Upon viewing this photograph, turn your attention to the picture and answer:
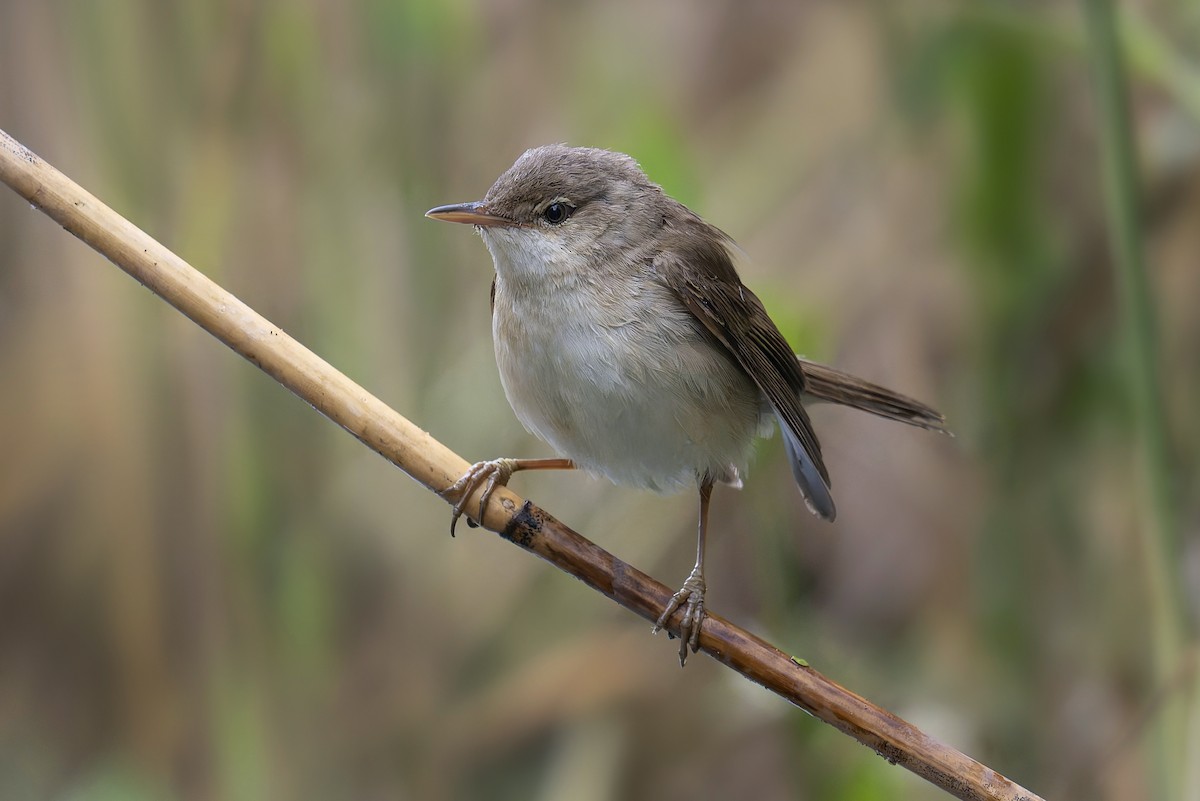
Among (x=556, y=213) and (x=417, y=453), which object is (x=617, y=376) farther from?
(x=417, y=453)

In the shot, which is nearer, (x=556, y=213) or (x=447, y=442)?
(x=556, y=213)

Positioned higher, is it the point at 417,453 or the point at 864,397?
the point at 864,397

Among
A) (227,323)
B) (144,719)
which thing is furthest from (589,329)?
(144,719)

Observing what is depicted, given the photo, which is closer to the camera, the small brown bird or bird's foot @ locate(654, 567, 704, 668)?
bird's foot @ locate(654, 567, 704, 668)

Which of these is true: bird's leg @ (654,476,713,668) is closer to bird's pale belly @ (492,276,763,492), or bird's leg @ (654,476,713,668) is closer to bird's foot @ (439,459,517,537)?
bird's pale belly @ (492,276,763,492)

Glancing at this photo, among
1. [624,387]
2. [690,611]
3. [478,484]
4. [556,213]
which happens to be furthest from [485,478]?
[556,213]

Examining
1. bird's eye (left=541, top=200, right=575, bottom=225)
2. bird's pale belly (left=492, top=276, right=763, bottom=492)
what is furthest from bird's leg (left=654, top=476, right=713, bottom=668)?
bird's eye (left=541, top=200, right=575, bottom=225)

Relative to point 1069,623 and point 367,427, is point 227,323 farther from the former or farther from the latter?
point 1069,623
